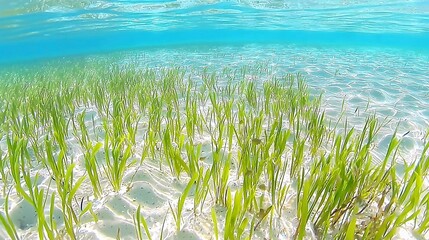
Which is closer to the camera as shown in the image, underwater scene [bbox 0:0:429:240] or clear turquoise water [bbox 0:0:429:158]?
underwater scene [bbox 0:0:429:240]

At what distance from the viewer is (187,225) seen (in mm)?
2418

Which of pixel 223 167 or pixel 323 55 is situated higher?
pixel 223 167

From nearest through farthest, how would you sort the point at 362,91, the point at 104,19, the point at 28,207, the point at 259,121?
the point at 28,207 < the point at 259,121 < the point at 362,91 < the point at 104,19

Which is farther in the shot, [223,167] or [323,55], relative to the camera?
[323,55]

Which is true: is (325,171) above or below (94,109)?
above

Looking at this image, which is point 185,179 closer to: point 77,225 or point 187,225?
point 187,225

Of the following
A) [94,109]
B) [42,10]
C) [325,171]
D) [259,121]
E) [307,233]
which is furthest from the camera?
[42,10]

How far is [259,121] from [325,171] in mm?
1375

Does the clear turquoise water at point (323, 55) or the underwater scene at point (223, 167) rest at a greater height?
the underwater scene at point (223, 167)

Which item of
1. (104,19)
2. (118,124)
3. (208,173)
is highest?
(208,173)

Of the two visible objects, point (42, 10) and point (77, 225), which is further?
point (42, 10)

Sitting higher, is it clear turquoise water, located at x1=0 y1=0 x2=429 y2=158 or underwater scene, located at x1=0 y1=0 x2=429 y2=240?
underwater scene, located at x1=0 y1=0 x2=429 y2=240

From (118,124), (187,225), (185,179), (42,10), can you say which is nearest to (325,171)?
(187,225)

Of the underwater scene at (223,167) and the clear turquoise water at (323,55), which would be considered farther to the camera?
the clear turquoise water at (323,55)
